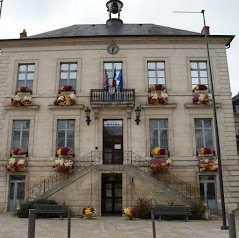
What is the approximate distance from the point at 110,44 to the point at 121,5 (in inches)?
261

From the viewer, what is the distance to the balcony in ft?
53.8

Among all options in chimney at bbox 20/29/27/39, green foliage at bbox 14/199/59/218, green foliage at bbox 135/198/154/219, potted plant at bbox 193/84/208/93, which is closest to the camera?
green foliage at bbox 135/198/154/219

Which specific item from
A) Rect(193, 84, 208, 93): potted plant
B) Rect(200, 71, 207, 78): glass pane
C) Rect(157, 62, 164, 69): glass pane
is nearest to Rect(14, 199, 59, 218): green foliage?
Rect(157, 62, 164, 69): glass pane

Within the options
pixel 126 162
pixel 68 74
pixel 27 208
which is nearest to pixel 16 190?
pixel 27 208

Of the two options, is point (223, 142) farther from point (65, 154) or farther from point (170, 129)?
point (65, 154)

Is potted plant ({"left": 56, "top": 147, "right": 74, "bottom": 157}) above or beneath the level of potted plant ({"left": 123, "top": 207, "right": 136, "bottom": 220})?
above

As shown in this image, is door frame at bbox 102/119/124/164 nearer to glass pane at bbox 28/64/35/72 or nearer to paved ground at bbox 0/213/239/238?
paved ground at bbox 0/213/239/238

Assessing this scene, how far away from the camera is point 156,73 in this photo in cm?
1748

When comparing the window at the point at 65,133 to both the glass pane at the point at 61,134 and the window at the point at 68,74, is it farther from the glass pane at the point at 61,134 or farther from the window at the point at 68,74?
the window at the point at 68,74

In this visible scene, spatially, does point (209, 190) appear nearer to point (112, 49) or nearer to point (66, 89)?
point (66, 89)

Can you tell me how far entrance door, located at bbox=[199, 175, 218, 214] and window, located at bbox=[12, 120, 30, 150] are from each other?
9.92 metres

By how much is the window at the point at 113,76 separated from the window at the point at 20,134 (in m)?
5.05

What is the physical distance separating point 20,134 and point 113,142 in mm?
5308

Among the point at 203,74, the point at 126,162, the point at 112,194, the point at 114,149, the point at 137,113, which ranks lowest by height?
the point at 112,194
